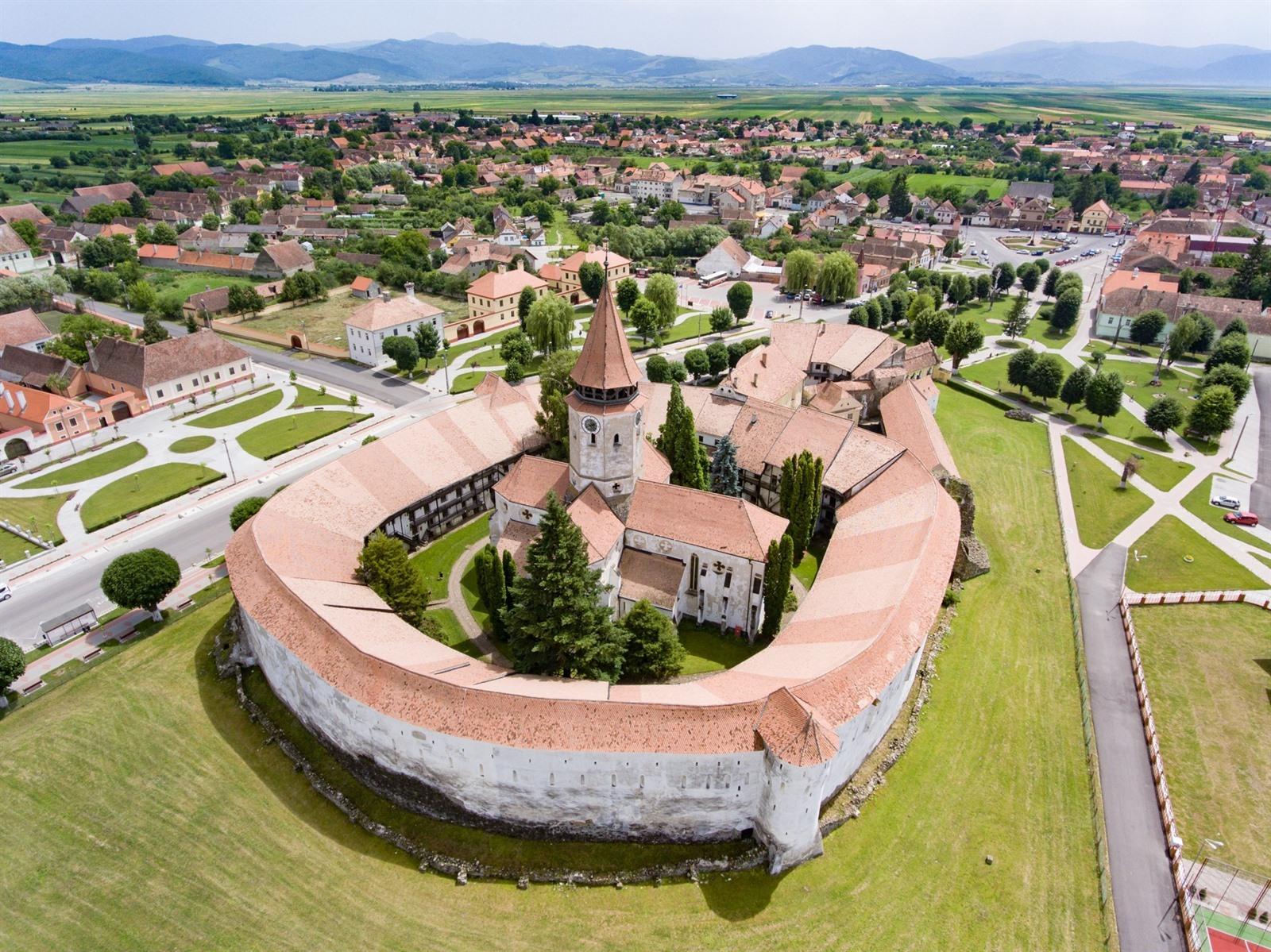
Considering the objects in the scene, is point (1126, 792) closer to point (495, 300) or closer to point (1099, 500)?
point (1099, 500)

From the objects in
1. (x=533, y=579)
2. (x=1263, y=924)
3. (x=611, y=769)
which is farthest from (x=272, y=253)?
(x=1263, y=924)

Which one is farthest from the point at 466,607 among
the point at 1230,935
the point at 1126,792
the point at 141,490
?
Result: the point at 1230,935

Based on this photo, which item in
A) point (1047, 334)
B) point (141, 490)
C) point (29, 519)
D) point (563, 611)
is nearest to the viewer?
point (563, 611)

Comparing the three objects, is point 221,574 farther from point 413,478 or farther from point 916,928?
point 916,928

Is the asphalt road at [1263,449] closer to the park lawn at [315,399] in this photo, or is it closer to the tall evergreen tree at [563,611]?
the tall evergreen tree at [563,611]

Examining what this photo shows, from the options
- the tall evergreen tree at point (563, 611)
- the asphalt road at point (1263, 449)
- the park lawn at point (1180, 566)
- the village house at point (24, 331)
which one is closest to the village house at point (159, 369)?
the village house at point (24, 331)
